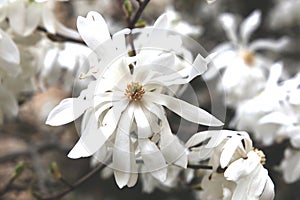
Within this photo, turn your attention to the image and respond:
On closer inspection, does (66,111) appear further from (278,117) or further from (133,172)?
(278,117)

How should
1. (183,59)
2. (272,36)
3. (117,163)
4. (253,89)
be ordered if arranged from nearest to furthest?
(117,163) < (183,59) < (253,89) < (272,36)

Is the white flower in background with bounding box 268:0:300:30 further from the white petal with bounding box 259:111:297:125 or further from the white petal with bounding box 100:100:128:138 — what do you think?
the white petal with bounding box 100:100:128:138

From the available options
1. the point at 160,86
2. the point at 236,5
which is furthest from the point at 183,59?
the point at 236,5

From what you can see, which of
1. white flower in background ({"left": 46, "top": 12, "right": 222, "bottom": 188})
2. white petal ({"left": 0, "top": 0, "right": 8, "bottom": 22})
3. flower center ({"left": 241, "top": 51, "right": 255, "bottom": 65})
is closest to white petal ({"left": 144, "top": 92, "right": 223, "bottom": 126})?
white flower in background ({"left": 46, "top": 12, "right": 222, "bottom": 188})

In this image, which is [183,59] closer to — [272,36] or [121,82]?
[121,82]

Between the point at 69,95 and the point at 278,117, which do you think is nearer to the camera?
the point at 278,117

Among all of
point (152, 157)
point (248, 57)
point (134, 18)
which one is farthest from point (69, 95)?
point (152, 157)
